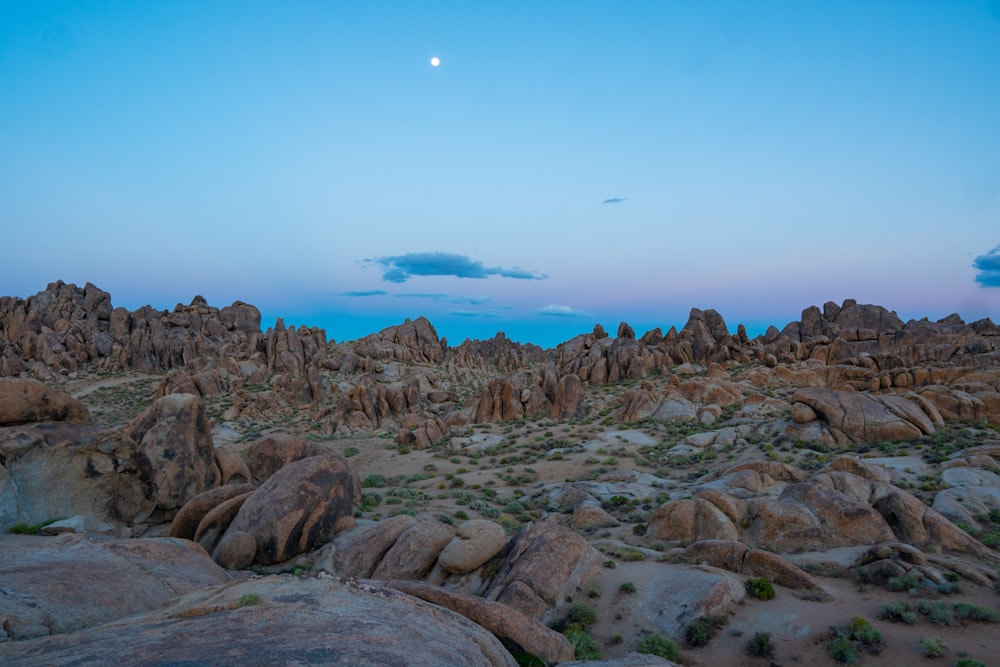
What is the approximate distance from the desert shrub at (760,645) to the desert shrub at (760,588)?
188 centimetres

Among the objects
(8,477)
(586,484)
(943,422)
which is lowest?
(586,484)

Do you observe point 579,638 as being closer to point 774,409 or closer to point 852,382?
point 774,409


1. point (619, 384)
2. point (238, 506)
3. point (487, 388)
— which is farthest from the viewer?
point (619, 384)

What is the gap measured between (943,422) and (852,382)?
42.9ft

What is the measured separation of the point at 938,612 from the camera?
1255 centimetres

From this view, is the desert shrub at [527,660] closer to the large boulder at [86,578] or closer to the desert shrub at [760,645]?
the desert shrub at [760,645]

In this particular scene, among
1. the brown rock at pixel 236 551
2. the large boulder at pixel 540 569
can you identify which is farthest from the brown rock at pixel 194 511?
the large boulder at pixel 540 569

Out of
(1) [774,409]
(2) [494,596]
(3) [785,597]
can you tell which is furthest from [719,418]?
(2) [494,596]

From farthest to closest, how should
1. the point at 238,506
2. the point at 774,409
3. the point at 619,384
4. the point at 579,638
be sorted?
the point at 619,384
the point at 774,409
the point at 238,506
the point at 579,638

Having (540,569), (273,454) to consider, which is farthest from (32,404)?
(540,569)

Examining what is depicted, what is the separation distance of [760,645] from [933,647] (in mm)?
3565

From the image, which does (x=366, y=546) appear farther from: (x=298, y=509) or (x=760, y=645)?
(x=760, y=645)

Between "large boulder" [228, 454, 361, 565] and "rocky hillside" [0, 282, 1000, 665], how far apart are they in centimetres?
8

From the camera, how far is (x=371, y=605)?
9.39 meters
